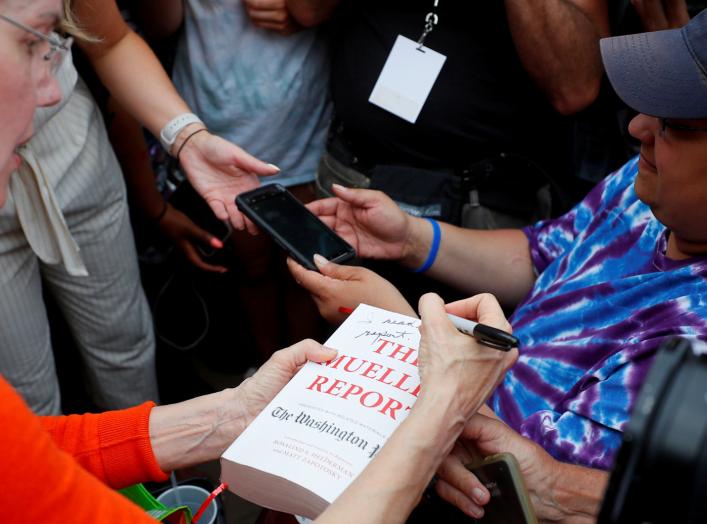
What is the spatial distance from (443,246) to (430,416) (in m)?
0.88

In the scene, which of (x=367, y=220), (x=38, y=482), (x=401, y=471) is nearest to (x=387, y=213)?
(x=367, y=220)

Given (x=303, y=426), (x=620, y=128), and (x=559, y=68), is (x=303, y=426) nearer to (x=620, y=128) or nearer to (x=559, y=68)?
(x=559, y=68)

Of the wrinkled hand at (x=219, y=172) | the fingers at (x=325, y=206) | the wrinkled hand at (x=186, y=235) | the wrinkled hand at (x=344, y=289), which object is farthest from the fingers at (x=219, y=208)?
the wrinkled hand at (x=186, y=235)

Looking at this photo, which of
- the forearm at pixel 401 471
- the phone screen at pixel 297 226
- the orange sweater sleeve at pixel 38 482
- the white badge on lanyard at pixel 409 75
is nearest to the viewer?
the orange sweater sleeve at pixel 38 482

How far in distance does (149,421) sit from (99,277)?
2.39 feet

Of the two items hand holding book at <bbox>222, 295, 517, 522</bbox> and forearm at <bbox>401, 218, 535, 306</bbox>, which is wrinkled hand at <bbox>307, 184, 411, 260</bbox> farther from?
hand holding book at <bbox>222, 295, 517, 522</bbox>

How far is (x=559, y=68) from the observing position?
1.69m

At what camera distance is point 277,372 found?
120 cm

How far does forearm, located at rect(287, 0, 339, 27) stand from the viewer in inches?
75.1

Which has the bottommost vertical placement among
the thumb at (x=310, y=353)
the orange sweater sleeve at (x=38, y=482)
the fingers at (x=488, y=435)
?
the fingers at (x=488, y=435)

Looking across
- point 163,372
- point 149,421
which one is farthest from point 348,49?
point 163,372

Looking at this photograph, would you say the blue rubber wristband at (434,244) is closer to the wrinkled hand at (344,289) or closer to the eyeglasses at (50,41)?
the wrinkled hand at (344,289)

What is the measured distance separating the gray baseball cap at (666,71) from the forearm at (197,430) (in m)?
0.86

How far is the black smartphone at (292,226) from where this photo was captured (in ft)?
5.41
